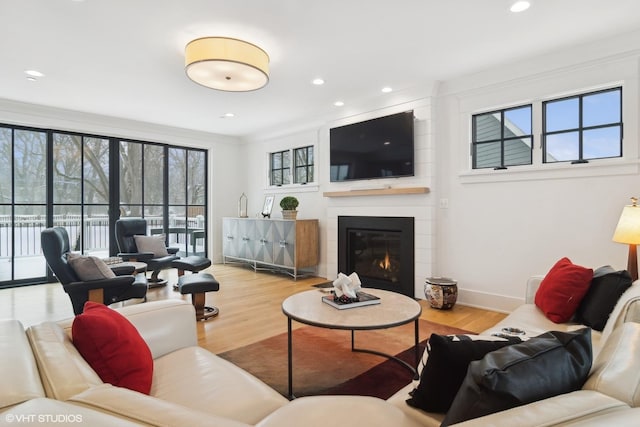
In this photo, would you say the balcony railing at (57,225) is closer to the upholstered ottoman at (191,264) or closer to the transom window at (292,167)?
the upholstered ottoman at (191,264)

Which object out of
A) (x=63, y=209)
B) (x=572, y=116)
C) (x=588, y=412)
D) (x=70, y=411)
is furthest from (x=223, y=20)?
(x=63, y=209)

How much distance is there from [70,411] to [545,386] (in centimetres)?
99

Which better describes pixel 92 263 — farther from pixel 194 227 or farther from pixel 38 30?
pixel 194 227

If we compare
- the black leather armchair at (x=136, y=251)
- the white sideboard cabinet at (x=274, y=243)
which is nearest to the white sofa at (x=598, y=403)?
the white sideboard cabinet at (x=274, y=243)

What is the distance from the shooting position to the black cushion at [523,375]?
0.79 m

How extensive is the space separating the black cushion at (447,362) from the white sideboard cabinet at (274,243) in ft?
14.1

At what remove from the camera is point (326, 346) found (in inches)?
110

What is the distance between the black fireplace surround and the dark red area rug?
1228 mm

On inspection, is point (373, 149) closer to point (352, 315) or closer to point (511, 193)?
point (511, 193)

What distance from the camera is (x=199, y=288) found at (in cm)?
338

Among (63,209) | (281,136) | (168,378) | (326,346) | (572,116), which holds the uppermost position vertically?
(281,136)

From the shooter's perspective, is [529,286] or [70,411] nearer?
[70,411]

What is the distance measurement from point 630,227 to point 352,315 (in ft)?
7.27

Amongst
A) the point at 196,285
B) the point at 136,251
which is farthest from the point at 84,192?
the point at 196,285
